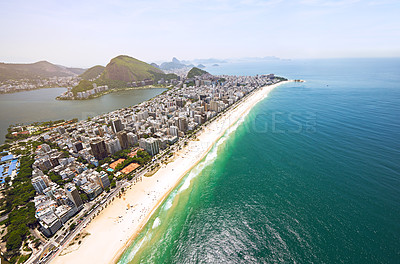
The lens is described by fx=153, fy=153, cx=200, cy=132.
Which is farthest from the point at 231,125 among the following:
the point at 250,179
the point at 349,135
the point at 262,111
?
the point at 349,135

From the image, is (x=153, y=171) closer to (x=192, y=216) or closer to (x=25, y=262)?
(x=192, y=216)

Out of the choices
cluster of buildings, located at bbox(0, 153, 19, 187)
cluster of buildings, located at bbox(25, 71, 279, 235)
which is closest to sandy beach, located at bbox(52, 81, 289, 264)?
cluster of buildings, located at bbox(25, 71, 279, 235)

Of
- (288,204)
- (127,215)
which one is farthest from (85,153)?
(288,204)

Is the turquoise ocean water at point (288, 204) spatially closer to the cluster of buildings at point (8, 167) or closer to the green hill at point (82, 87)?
the cluster of buildings at point (8, 167)

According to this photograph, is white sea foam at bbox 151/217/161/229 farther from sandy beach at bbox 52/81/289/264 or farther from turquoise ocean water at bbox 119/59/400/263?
sandy beach at bbox 52/81/289/264

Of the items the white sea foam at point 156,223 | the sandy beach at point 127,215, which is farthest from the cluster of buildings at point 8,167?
the white sea foam at point 156,223

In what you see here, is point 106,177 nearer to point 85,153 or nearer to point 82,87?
point 85,153
